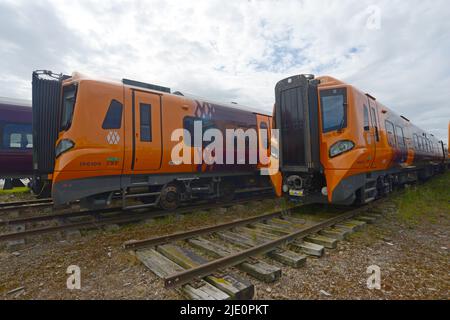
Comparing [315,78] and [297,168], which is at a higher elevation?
[315,78]

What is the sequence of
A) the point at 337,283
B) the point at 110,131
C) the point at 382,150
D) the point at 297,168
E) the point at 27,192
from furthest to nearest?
1. the point at 27,192
2. the point at 382,150
3. the point at 297,168
4. the point at 110,131
5. the point at 337,283

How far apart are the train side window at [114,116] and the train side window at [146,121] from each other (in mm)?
549

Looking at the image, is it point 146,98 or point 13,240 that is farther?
point 146,98

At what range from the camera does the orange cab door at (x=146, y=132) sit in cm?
609

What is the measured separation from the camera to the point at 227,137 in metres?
8.33

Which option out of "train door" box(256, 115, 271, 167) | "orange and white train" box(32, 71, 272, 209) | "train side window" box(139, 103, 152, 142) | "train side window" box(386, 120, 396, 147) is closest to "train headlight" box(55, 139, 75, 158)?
"orange and white train" box(32, 71, 272, 209)

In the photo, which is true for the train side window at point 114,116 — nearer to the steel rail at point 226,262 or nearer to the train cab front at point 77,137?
the train cab front at point 77,137

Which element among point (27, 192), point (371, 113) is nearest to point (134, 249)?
point (371, 113)

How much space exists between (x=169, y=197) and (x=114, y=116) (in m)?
2.56

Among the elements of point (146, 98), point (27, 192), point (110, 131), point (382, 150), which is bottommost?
point (27, 192)

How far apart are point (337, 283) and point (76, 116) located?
567cm
